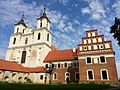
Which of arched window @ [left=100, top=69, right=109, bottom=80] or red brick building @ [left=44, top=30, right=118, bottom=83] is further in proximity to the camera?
red brick building @ [left=44, top=30, right=118, bottom=83]

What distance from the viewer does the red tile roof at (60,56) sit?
3912 centimetres

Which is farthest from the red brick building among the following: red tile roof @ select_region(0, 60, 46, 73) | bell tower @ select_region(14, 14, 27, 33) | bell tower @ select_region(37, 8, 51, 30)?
bell tower @ select_region(14, 14, 27, 33)

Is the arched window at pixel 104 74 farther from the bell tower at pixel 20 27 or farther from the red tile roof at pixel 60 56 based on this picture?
the bell tower at pixel 20 27

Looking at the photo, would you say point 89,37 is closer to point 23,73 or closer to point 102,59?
point 102,59

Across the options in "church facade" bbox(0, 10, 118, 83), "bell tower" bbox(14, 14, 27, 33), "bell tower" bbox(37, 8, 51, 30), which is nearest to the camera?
"church facade" bbox(0, 10, 118, 83)

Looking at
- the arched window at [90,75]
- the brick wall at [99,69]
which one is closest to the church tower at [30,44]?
the brick wall at [99,69]

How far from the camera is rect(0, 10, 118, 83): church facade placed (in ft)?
100.0

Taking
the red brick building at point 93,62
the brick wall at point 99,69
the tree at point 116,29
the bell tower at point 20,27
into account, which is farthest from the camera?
the bell tower at point 20,27

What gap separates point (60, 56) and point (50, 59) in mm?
3239

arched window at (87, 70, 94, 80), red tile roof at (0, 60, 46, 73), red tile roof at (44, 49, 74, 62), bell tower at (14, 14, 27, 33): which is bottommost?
arched window at (87, 70, 94, 80)

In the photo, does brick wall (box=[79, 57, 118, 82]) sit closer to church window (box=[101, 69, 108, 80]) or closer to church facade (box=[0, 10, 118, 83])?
church facade (box=[0, 10, 118, 83])

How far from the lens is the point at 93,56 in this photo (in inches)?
1236

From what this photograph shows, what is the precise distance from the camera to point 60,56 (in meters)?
41.4

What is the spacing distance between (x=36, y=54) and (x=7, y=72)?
11.3 m
